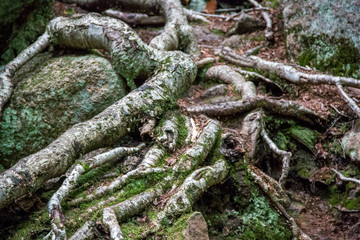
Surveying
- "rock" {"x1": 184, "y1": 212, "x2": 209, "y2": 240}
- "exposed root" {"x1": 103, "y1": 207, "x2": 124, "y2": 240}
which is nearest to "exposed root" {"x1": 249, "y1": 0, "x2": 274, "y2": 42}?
"rock" {"x1": 184, "y1": 212, "x2": 209, "y2": 240}

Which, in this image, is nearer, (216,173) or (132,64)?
(216,173)

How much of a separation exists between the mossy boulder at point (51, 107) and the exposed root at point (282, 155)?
2353 mm

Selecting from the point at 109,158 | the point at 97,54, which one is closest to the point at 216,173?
the point at 109,158

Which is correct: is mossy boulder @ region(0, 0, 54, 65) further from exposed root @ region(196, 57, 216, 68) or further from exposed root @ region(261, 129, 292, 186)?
exposed root @ region(261, 129, 292, 186)

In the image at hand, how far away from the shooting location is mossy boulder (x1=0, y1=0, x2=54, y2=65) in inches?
234

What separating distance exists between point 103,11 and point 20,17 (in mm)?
3376

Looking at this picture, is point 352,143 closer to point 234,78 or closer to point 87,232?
point 234,78

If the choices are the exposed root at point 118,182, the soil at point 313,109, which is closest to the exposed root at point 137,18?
the soil at point 313,109

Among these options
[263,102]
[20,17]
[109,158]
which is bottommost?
[263,102]

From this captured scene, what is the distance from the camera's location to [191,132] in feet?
15.2

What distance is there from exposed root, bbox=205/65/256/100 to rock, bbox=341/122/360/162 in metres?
1.60

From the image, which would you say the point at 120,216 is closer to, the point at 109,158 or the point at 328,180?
the point at 109,158

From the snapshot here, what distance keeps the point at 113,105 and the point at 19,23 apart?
3.23 meters

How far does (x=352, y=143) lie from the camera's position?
504 centimetres
